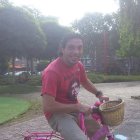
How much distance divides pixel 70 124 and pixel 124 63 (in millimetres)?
50887

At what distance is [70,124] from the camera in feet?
13.6

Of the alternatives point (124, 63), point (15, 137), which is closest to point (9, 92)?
point (15, 137)

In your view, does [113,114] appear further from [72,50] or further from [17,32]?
[17,32]

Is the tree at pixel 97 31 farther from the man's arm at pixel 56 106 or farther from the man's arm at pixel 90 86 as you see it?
the man's arm at pixel 56 106

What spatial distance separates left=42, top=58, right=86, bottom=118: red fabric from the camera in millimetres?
4074

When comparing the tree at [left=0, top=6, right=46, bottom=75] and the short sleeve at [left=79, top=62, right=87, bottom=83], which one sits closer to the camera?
the short sleeve at [left=79, top=62, right=87, bottom=83]

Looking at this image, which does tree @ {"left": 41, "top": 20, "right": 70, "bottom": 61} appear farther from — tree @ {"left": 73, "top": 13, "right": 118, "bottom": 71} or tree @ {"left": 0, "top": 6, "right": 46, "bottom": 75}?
tree @ {"left": 73, "top": 13, "right": 118, "bottom": 71}

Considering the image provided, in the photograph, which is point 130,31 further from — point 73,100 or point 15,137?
point 73,100

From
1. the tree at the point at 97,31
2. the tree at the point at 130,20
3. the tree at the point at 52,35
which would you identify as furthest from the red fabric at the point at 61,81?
the tree at the point at 97,31

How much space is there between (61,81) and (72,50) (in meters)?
0.33

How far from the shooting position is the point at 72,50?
4.17 meters

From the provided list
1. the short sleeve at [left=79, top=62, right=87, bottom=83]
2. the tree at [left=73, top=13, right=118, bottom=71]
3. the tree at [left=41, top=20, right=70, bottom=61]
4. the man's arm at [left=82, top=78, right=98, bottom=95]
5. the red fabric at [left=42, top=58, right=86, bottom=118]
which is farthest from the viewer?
the tree at [left=73, top=13, right=118, bottom=71]

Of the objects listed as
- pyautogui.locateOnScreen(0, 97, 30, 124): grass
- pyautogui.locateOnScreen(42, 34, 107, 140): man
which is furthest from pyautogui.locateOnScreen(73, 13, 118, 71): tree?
pyautogui.locateOnScreen(42, 34, 107, 140): man

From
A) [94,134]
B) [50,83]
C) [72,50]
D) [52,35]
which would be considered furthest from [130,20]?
[52,35]
